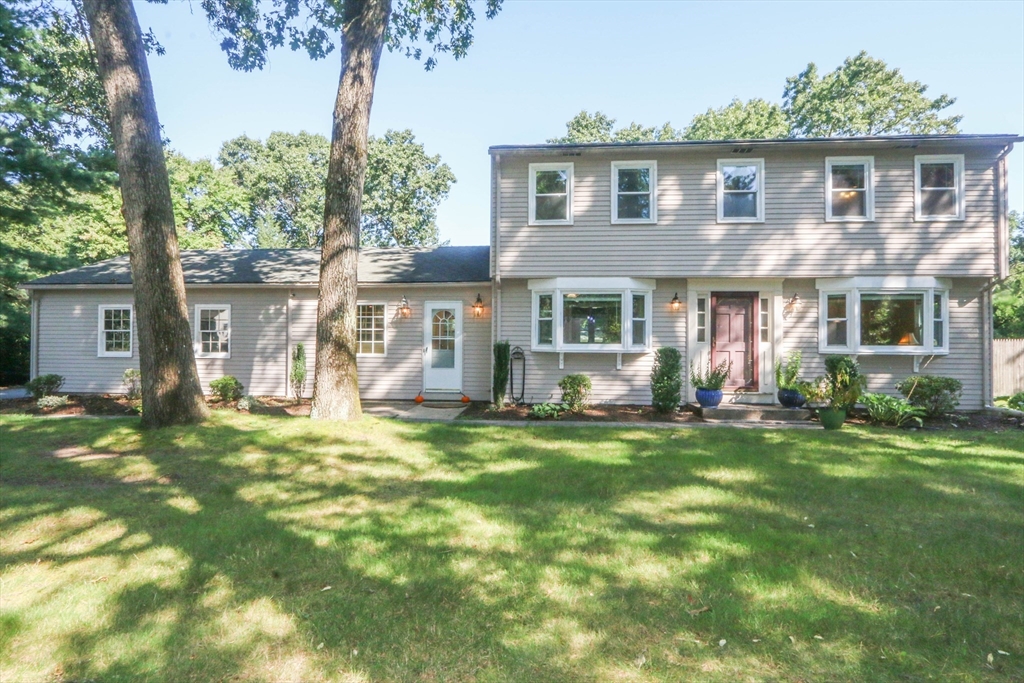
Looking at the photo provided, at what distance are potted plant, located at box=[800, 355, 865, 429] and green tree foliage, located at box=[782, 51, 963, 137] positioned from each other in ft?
68.3

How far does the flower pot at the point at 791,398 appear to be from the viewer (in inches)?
416

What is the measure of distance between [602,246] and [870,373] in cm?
600

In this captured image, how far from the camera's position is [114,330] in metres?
13.6

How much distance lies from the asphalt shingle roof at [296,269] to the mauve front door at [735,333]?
16.4 ft

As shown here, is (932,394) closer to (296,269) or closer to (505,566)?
(505,566)

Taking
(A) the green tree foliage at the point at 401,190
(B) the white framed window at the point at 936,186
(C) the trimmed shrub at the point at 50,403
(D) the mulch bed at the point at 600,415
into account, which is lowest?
(D) the mulch bed at the point at 600,415

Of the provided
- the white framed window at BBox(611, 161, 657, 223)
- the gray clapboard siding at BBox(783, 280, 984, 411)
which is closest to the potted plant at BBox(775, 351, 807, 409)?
the gray clapboard siding at BBox(783, 280, 984, 411)

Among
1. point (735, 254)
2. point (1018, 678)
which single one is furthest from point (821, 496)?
point (735, 254)

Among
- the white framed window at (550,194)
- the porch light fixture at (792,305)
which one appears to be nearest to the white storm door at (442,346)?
the white framed window at (550,194)

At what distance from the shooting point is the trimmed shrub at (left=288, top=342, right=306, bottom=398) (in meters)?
12.6

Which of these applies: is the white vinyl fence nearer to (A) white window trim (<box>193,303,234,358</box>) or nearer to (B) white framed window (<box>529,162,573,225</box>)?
(B) white framed window (<box>529,162,573,225</box>)

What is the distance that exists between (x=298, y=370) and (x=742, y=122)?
84.9ft

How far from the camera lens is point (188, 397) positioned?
7.56m

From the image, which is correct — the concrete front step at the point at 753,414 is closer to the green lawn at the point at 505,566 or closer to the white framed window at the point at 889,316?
the white framed window at the point at 889,316
